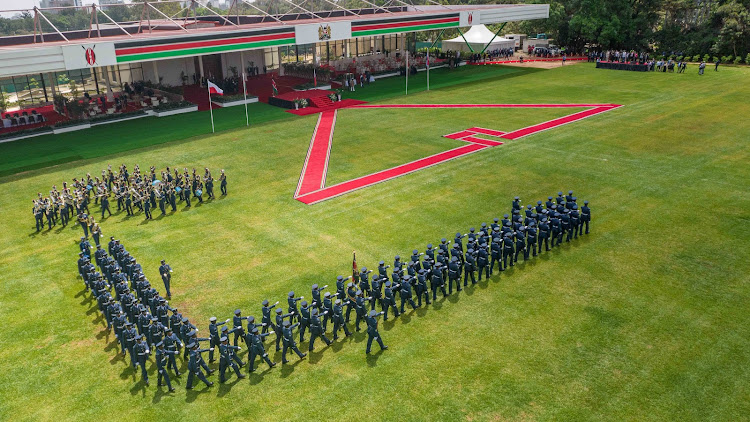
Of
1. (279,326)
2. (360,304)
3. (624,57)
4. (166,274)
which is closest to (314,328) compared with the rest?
(279,326)

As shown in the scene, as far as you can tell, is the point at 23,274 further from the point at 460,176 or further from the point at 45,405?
the point at 460,176

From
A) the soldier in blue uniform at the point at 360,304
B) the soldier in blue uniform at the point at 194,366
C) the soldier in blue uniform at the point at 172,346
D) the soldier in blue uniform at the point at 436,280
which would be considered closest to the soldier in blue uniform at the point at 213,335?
the soldier in blue uniform at the point at 194,366

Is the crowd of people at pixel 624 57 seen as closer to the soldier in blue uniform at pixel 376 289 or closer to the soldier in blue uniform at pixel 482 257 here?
the soldier in blue uniform at pixel 482 257

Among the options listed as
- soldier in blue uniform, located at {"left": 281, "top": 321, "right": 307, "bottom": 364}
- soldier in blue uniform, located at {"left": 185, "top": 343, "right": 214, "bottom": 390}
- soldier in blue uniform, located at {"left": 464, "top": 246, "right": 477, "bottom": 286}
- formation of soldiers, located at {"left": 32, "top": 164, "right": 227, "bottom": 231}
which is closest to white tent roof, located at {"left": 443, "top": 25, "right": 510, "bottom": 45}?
formation of soldiers, located at {"left": 32, "top": 164, "right": 227, "bottom": 231}

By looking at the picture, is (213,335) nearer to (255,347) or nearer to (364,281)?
(255,347)

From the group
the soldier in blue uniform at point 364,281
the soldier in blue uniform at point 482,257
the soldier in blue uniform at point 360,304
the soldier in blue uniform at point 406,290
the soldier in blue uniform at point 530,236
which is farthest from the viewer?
the soldier in blue uniform at point 530,236

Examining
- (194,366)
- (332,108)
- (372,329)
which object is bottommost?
(194,366)

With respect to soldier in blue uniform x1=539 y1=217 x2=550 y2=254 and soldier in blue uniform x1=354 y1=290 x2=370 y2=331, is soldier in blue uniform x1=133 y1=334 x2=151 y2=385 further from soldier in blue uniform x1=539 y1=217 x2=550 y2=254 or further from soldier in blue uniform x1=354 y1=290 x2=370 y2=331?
soldier in blue uniform x1=539 y1=217 x2=550 y2=254
